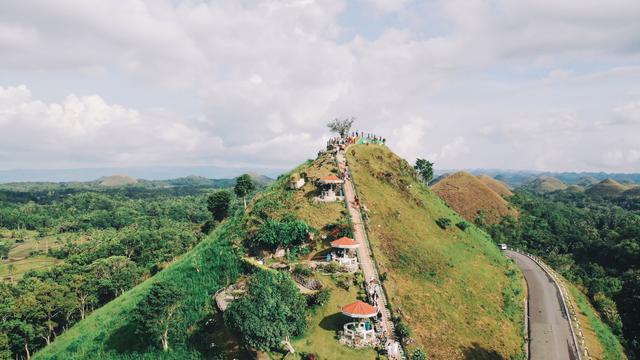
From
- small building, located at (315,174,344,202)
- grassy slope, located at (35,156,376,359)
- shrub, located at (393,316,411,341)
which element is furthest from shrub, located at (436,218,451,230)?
shrub, located at (393,316,411,341)

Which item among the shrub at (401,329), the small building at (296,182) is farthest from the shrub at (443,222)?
the shrub at (401,329)

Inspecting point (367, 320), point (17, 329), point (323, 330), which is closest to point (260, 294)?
point (323, 330)

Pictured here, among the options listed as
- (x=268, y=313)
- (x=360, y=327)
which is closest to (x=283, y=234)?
(x=268, y=313)

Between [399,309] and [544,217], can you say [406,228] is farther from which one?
[544,217]

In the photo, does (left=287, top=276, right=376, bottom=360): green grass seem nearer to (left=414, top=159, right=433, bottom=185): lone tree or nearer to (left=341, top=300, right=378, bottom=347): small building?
(left=341, top=300, right=378, bottom=347): small building

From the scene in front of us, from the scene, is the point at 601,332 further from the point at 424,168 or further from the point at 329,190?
the point at 424,168

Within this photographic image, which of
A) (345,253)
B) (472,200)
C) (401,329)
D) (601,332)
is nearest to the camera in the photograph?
(401,329)
